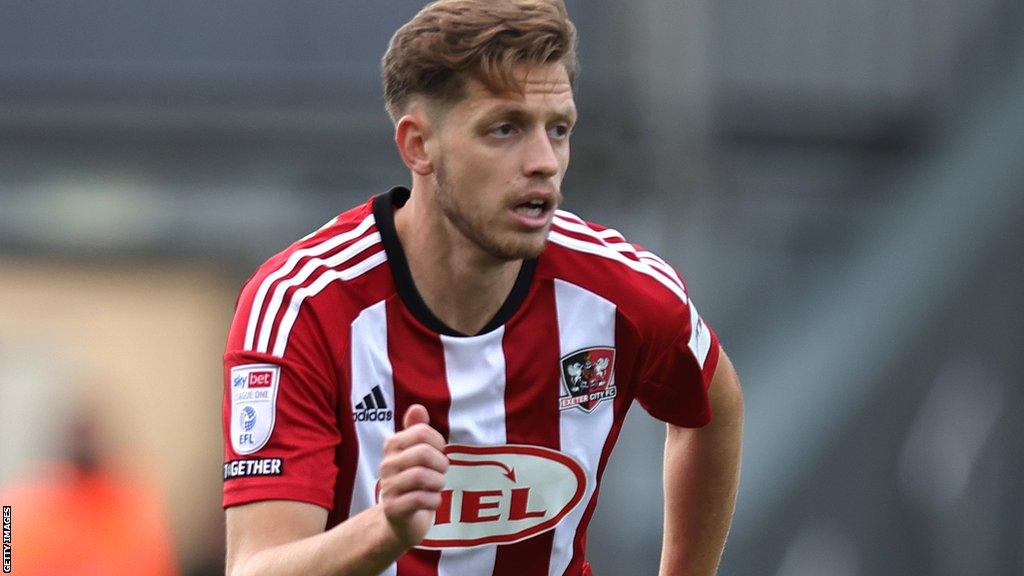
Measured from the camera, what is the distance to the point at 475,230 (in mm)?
3602

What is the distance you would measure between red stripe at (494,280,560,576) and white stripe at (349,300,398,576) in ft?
0.94

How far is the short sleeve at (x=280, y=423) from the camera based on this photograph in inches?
132

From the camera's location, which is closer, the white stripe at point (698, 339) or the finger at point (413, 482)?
the finger at point (413, 482)

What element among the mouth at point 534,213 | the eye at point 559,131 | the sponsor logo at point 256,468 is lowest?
the sponsor logo at point 256,468

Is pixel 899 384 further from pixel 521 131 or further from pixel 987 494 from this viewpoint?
pixel 521 131

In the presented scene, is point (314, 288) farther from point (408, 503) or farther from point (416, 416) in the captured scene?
point (408, 503)

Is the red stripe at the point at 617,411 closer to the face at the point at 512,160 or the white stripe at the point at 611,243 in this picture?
the white stripe at the point at 611,243

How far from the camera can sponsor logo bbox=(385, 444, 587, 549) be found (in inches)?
145

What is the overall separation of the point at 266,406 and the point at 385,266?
0.43m

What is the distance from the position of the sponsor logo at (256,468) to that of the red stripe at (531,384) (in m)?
0.59

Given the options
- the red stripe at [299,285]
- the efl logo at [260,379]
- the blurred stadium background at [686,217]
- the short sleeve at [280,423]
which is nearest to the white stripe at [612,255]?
the red stripe at [299,285]

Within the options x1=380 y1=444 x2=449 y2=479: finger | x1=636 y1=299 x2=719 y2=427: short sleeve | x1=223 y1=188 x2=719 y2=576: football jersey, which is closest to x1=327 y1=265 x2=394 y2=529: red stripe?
x1=223 y1=188 x2=719 y2=576: football jersey
